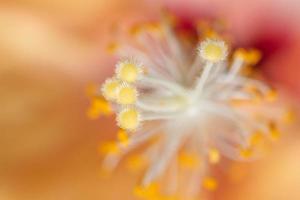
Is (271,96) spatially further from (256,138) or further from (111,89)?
(111,89)

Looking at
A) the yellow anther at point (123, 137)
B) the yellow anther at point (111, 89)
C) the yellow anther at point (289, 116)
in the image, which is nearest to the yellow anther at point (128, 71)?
the yellow anther at point (111, 89)

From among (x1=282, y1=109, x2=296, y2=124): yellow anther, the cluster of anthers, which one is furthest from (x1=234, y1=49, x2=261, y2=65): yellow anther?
(x1=282, y1=109, x2=296, y2=124): yellow anther

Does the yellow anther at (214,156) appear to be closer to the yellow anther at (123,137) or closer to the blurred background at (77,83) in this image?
the blurred background at (77,83)

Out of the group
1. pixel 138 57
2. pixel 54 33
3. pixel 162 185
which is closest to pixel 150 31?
pixel 138 57

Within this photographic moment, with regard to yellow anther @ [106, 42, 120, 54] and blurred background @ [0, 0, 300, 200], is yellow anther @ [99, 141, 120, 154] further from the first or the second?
yellow anther @ [106, 42, 120, 54]

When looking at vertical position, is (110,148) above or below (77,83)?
below

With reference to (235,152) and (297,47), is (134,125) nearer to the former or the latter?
(235,152)

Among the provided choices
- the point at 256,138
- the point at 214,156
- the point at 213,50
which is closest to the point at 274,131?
the point at 256,138
